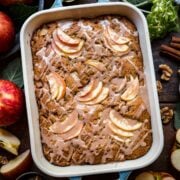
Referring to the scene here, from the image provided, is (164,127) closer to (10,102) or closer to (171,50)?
(171,50)

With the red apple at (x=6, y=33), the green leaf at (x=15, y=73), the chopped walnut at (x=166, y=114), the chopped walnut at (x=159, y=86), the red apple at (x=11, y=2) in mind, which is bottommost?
the chopped walnut at (x=166, y=114)

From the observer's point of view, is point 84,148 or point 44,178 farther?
point 44,178

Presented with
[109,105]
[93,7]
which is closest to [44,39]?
[93,7]

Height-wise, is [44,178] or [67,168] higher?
[67,168]

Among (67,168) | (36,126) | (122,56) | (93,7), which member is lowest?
(67,168)

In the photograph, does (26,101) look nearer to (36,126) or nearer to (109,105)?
(36,126)

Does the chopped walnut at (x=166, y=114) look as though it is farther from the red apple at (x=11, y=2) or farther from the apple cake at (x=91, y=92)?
the red apple at (x=11, y=2)

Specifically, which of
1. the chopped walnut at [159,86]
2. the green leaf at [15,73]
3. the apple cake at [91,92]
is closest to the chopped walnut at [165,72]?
the chopped walnut at [159,86]
